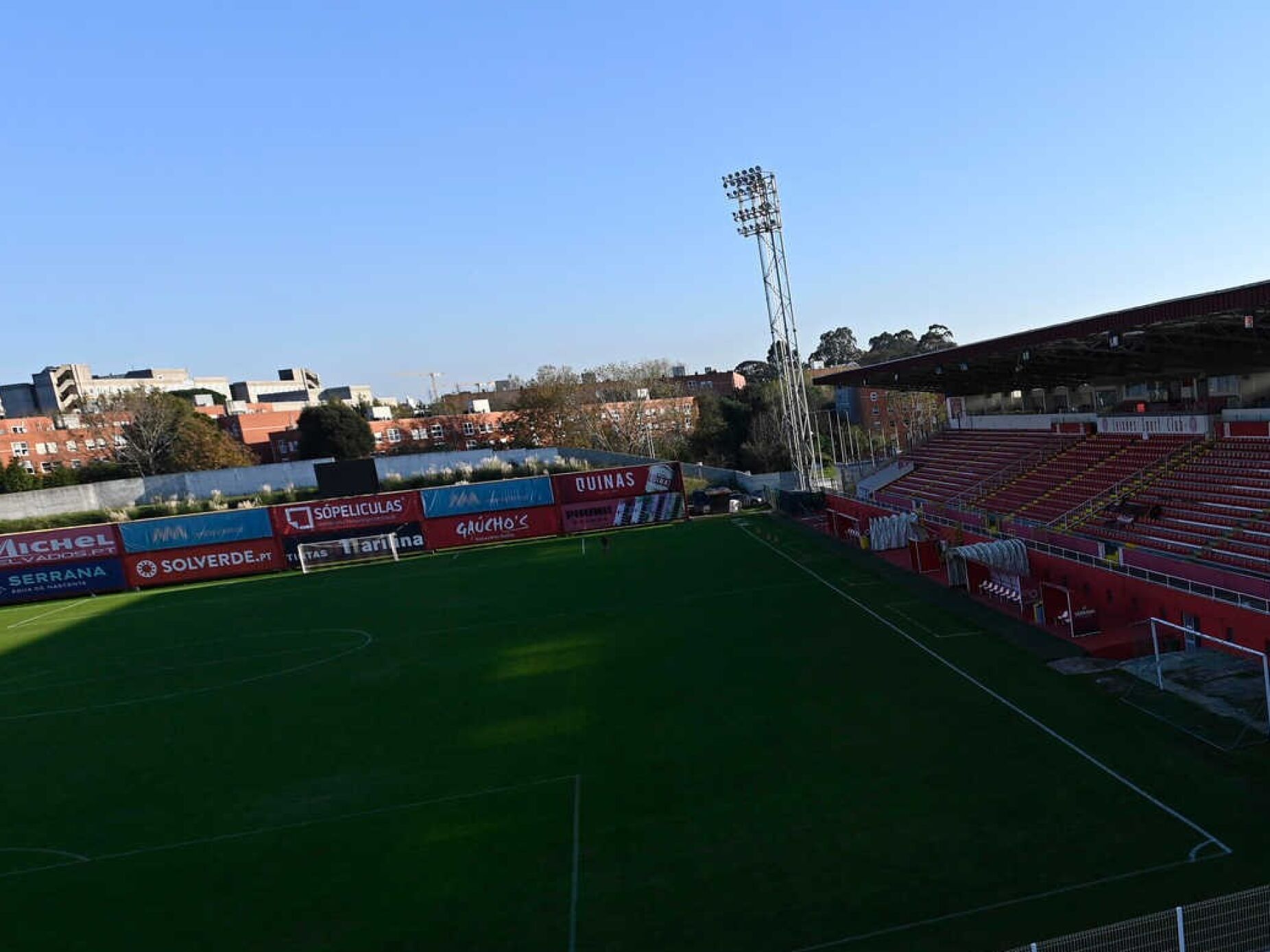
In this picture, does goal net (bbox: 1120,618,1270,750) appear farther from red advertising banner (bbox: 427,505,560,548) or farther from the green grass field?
red advertising banner (bbox: 427,505,560,548)

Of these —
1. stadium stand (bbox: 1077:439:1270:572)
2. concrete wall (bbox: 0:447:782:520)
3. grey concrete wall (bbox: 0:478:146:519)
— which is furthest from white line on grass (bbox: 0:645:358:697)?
grey concrete wall (bbox: 0:478:146:519)

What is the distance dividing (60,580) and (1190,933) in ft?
165

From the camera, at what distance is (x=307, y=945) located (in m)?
10.3

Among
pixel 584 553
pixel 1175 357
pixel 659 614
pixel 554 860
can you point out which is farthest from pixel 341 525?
pixel 1175 357

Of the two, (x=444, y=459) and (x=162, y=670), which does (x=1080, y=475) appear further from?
(x=444, y=459)

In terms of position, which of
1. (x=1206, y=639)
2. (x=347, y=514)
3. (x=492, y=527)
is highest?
(x=347, y=514)

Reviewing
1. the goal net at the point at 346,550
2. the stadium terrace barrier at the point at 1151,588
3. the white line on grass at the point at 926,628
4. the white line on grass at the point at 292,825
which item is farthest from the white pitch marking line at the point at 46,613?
the stadium terrace barrier at the point at 1151,588

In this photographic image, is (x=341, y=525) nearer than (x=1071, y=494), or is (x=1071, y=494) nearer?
(x=1071, y=494)

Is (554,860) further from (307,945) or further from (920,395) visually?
(920,395)

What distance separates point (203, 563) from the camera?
143 feet

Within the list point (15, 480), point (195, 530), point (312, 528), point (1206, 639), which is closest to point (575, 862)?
point (1206, 639)

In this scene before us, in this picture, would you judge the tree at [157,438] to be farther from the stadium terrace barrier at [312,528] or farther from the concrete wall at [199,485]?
the stadium terrace barrier at [312,528]

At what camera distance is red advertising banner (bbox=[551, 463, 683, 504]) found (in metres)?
46.4

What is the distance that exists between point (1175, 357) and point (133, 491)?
6973 centimetres
